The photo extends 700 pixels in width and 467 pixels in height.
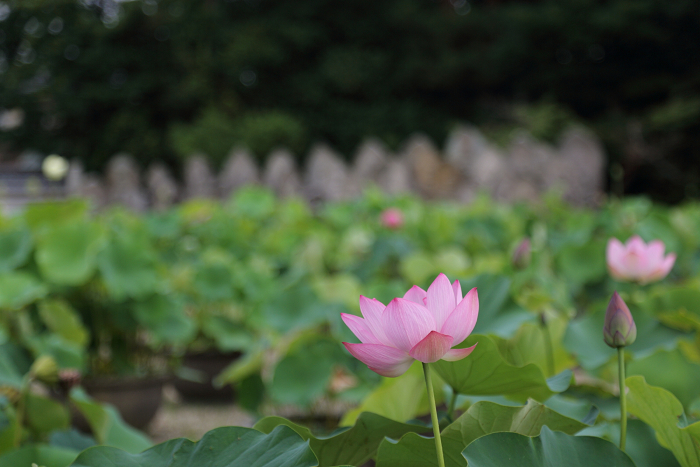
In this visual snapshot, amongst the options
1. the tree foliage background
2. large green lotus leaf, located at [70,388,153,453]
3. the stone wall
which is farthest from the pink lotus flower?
the tree foliage background

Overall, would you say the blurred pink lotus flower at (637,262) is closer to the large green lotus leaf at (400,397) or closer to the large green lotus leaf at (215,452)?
the large green lotus leaf at (400,397)

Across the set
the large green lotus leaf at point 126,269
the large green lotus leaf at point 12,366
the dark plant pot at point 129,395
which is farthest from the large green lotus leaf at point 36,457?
the dark plant pot at point 129,395

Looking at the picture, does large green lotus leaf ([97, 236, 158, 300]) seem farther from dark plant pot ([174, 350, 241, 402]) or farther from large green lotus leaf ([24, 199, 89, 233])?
dark plant pot ([174, 350, 241, 402])

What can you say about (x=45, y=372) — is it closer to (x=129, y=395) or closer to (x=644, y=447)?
(x=644, y=447)

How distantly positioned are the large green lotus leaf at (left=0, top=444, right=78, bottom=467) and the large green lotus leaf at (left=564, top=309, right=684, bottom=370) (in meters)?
0.45

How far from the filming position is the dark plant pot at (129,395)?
1.25 metres

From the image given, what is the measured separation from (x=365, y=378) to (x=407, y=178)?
3790mm

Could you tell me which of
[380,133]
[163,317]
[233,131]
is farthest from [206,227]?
[380,133]

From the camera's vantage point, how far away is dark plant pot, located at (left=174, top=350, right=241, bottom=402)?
1.60 meters

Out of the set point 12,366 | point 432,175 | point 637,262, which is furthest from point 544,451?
point 432,175

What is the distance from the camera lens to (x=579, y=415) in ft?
1.34

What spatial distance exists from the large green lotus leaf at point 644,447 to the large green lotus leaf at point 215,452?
0.61 feet

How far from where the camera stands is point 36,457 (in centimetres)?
41

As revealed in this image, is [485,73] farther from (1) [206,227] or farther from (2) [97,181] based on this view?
(1) [206,227]
